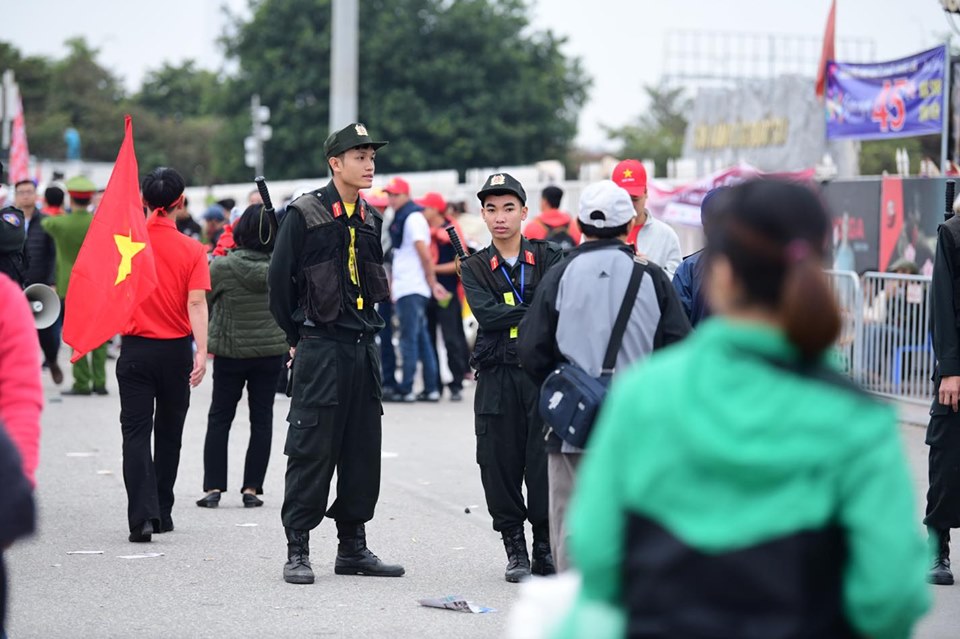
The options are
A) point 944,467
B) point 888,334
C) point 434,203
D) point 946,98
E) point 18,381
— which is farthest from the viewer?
point 434,203

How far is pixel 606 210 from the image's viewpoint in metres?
5.65

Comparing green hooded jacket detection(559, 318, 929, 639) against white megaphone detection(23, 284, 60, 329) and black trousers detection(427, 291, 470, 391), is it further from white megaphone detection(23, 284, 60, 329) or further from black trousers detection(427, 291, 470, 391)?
black trousers detection(427, 291, 470, 391)

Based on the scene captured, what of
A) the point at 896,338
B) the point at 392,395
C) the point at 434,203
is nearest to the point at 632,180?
the point at 896,338

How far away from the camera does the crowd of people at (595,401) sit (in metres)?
2.80

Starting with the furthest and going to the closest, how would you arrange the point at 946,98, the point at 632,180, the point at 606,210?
the point at 946,98 → the point at 632,180 → the point at 606,210

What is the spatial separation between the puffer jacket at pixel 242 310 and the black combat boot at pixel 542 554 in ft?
9.38

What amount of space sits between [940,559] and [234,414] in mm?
4520

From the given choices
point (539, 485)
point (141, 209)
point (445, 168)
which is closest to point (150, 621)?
point (539, 485)

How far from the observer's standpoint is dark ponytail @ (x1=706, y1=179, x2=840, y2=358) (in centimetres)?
280

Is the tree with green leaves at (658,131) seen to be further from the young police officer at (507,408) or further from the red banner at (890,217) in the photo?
the young police officer at (507,408)

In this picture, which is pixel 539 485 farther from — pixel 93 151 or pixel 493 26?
pixel 93 151

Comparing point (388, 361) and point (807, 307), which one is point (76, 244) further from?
point (807, 307)

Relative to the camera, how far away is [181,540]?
27.7 feet

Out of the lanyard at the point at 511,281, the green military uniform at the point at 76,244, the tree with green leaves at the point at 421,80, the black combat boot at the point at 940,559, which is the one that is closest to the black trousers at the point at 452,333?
the green military uniform at the point at 76,244
